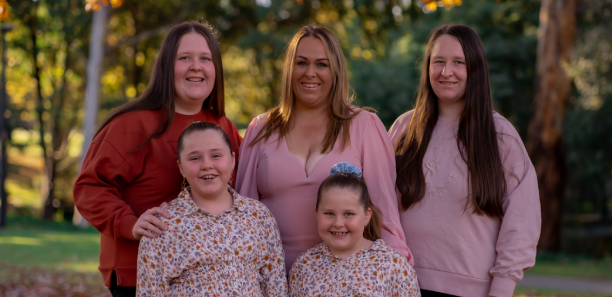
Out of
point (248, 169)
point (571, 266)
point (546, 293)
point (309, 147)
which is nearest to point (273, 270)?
point (248, 169)

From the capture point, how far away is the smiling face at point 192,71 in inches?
122

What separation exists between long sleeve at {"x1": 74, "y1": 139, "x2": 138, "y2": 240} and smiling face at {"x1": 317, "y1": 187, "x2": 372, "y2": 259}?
0.95 m

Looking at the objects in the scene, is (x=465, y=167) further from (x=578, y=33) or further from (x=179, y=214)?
(x=578, y=33)

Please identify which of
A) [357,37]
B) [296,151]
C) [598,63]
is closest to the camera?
[296,151]

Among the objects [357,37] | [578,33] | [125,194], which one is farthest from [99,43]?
[125,194]

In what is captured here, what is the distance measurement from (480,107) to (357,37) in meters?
16.7

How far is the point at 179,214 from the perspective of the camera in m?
2.69

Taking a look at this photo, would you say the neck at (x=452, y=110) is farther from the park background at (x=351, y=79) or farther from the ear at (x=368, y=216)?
the park background at (x=351, y=79)

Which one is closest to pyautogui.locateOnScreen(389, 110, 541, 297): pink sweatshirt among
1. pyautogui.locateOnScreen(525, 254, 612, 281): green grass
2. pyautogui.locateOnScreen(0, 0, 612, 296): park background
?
pyautogui.locateOnScreen(0, 0, 612, 296): park background

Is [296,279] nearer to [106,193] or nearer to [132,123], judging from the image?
[106,193]

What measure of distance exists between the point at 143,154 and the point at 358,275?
51.2 inches

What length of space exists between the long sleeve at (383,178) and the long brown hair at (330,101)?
13cm

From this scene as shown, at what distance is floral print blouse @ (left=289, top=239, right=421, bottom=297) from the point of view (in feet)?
9.04

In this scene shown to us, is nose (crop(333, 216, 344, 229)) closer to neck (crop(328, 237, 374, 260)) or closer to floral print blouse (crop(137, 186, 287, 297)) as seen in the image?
neck (crop(328, 237, 374, 260))
